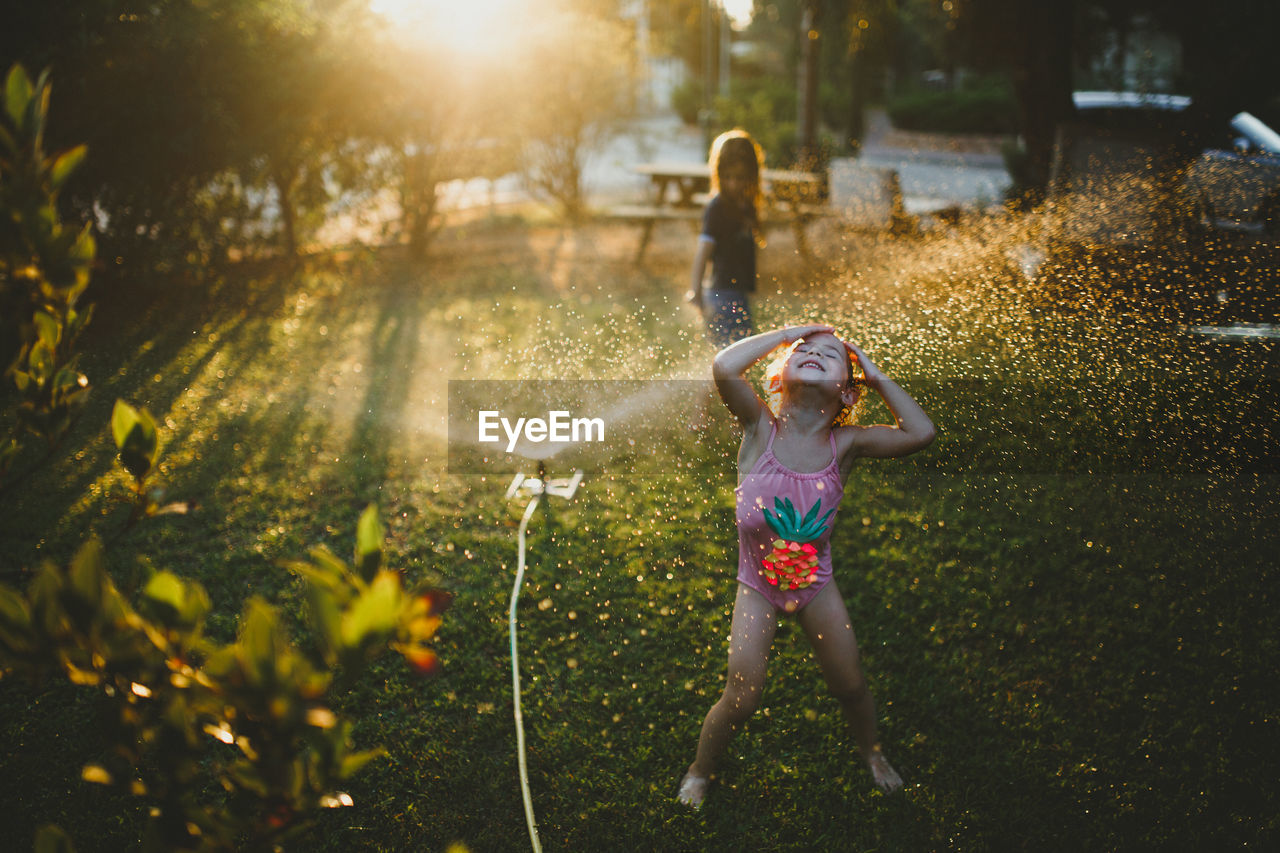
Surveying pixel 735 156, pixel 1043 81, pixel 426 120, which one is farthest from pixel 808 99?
pixel 735 156

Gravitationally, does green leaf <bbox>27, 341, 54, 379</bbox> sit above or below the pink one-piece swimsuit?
above

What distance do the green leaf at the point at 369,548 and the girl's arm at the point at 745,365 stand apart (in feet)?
5.12

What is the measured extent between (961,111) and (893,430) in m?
27.0

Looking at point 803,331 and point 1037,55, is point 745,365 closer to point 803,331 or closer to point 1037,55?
point 803,331

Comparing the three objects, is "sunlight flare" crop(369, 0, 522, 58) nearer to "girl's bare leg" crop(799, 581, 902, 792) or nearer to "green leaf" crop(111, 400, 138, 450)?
"girl's bare leg" crop(799, 581, 902, 792)

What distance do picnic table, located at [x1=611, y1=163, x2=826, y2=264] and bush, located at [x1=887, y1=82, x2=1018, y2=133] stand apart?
642 inches

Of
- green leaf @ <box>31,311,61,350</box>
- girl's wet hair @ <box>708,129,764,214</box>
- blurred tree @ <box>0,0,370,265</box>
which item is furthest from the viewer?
blurred tree @ <box>0,0,370,265</box>

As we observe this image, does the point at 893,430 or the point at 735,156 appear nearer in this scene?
the point at 893,430

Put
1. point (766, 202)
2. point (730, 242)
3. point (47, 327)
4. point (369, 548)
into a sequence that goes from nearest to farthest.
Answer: point (369, 548) < point (47, 327) < point (730, 242) < point (766, 202)

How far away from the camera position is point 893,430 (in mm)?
2406

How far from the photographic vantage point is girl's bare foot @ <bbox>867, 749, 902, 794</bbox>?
2.64 metres

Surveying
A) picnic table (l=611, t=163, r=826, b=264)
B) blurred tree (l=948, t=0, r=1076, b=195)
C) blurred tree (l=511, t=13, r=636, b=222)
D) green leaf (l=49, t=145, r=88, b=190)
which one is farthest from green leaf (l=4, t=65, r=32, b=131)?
blurred tree (l=511, t=13, r=636, b=222)

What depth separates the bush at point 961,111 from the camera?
24.6 meters

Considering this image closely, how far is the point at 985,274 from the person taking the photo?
21.0 feet
